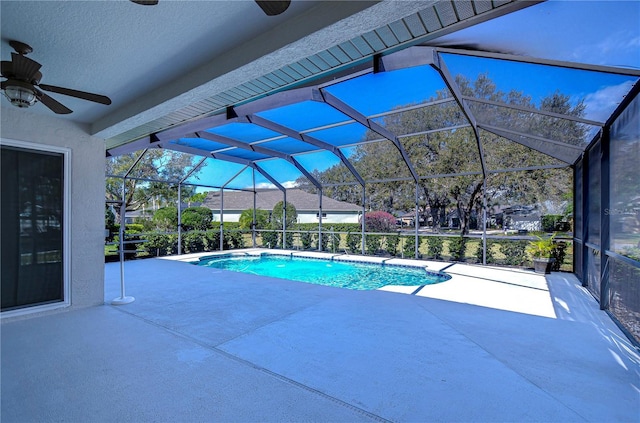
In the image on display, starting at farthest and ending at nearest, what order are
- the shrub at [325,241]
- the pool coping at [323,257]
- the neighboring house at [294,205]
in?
the shrub at [325,241] < the neighboring house at [294,205] < the pool coping at [323,257]

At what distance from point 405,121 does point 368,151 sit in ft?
7.57

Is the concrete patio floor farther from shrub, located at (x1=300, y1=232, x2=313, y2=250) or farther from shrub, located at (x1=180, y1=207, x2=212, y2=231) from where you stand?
shrub, located at (x1=300, y1=232, x2=313, y2=250)

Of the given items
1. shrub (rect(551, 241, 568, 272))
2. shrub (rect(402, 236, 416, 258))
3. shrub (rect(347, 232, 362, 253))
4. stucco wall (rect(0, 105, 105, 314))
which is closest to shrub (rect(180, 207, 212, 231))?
shrub (rect(347, 232, 362, 253))

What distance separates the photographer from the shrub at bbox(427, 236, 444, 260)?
9133mm

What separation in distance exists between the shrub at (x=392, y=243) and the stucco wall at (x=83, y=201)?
8.00 meters

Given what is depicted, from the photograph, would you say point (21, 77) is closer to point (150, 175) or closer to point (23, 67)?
point (23, 67)

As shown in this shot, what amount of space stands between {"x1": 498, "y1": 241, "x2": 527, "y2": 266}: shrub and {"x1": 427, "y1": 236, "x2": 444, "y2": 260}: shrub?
1613 millimetres

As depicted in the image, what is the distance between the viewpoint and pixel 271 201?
1273 centimetres

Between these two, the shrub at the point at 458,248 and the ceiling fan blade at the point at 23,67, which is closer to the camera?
the ceiling fan blade at the point at 23,67

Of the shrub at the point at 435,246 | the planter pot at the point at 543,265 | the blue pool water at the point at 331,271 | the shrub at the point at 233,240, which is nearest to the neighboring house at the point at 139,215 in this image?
the blue pool water at the point at 331,271

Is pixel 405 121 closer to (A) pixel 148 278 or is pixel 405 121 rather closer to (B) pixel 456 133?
(B) pixel 456 133

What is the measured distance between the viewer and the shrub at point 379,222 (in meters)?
10.1

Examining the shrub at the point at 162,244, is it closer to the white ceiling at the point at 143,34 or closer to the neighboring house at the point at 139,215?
the neighboring house at the point at 139,215

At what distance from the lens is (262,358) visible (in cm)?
278
